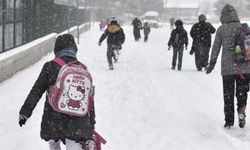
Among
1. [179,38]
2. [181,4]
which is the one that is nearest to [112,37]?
[179,38]

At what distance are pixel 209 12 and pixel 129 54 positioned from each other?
13535 cm

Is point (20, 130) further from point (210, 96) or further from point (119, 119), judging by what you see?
point (210, 96)

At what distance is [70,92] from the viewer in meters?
4.80

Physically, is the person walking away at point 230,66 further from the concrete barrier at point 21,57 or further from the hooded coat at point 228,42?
the concrete barrier at point 21,57

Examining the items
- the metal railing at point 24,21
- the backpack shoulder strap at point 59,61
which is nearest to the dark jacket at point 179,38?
the metal railing at point 24,21

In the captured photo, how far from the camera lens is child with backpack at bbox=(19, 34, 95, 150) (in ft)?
15.8

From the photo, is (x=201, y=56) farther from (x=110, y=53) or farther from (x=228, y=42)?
(x=228, y=42)

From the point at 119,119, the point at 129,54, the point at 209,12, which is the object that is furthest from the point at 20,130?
the point at 209,12

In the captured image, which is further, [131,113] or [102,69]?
[102,69]

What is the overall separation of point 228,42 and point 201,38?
26.7ft

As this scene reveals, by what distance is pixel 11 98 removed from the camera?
1102 centimetres

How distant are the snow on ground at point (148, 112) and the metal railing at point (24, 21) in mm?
1049

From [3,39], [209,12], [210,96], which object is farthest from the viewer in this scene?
[209,12]

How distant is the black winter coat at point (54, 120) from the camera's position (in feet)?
16.0
